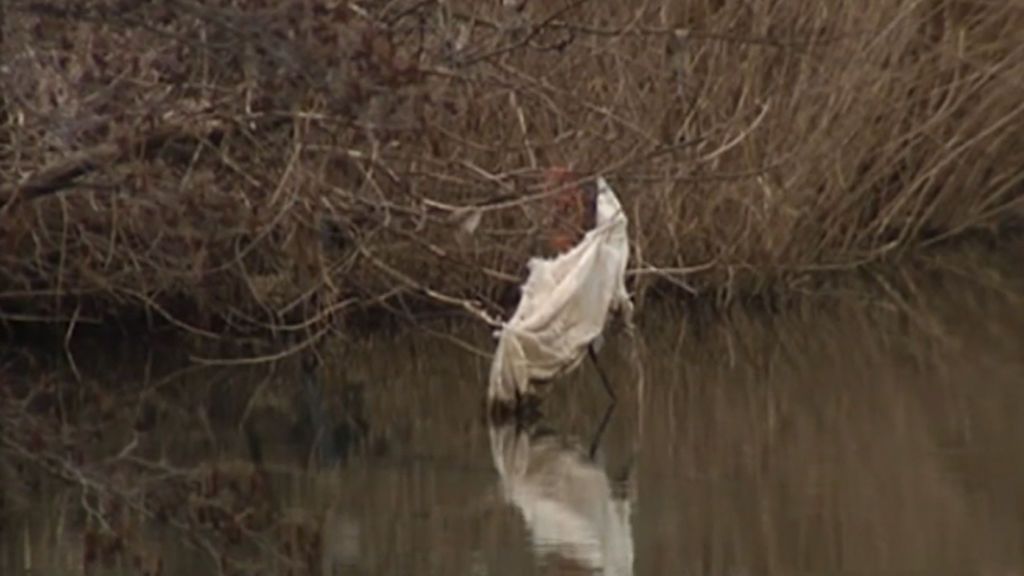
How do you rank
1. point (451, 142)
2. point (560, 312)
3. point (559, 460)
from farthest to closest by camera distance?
point (451, 142) → point (560, 312) → point (559, 460)

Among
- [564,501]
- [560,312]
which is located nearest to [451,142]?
[560,312]

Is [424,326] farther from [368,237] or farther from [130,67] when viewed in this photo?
[130,67]

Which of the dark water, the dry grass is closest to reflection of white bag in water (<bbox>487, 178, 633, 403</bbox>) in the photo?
the dark water

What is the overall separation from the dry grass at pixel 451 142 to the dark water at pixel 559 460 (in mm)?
496

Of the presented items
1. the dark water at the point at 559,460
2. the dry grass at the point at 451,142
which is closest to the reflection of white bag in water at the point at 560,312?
the dark water at the point at 559,460

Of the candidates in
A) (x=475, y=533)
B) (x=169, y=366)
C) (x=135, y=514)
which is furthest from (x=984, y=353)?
(x=135, y=514)

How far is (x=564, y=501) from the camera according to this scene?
933 centimetres

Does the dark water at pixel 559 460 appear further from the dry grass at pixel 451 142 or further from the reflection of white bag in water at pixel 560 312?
the dry grass at pixel 451 142

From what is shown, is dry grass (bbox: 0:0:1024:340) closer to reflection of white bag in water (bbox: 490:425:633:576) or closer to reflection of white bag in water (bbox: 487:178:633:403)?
reflection of white bag in water (bbox: 487:178:633:403)

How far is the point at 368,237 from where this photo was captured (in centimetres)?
1184

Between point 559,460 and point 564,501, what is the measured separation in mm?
910

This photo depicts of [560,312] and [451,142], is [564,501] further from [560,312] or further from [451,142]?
[451,142]

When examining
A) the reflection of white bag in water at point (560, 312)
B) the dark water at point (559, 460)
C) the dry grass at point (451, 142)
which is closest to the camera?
the dark water at point (559, 460)

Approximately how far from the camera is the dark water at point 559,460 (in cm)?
812
